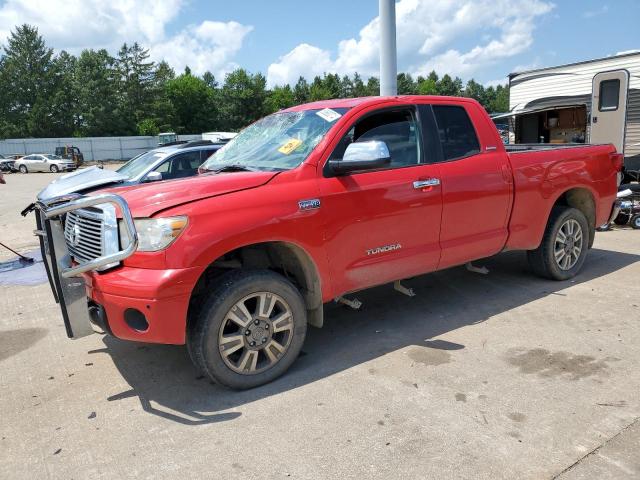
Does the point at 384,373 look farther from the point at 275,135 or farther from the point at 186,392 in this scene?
the point at 275,135

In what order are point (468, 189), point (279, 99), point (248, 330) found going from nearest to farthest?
1. point (248, 330)
2. point (468, 189)
3. point (279, 99)

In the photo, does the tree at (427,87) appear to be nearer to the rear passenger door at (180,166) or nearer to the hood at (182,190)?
the rear passenger door at (180,166)

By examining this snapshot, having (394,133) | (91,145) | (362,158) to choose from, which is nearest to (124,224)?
(362,158)

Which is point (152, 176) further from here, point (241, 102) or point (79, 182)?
point (241, 102)

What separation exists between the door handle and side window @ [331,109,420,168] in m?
0.18

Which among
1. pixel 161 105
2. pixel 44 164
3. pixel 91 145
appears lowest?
pixel 44 164

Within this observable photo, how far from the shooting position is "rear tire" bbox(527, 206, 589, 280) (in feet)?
18.0

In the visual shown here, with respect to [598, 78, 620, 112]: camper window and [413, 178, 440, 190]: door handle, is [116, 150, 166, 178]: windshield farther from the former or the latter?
[598, 78, 620, 112]: camper window

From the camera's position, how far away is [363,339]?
14.4ft

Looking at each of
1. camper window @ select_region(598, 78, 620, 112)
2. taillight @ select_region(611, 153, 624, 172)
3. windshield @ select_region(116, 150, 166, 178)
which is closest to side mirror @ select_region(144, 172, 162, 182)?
windshield @ select_region(116, 150, 166, 178)

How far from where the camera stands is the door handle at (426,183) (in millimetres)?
4199

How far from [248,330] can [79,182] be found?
1.84m

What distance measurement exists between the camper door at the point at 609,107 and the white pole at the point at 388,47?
3.97 metres

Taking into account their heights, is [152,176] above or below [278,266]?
above
